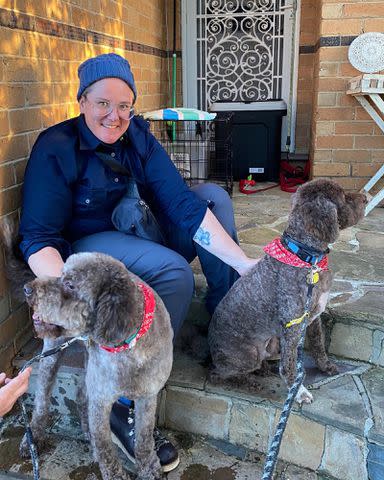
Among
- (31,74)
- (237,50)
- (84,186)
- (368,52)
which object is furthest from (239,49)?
(84,186)

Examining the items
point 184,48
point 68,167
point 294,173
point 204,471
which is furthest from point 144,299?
point 184,48

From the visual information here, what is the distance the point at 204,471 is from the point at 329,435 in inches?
23.8

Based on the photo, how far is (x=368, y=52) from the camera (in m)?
4.59

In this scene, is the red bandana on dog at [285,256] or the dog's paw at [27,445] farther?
the dog's paw at [27,445]

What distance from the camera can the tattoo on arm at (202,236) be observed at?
250 centimetres

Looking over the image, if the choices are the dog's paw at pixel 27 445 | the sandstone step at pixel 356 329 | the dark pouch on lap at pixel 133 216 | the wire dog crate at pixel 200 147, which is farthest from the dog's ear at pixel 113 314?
the wire dog crate at pixel 200 147

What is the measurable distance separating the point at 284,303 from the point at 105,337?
3.09 ft

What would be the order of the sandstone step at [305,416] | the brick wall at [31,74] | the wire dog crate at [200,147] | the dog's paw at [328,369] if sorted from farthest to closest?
the wire dog crate at [200,147]
the dog's paw at [328,369]
the brick wall at [31,74]
the sandstone step at [305,416]

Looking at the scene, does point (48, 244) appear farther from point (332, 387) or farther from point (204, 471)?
point (332, 387)

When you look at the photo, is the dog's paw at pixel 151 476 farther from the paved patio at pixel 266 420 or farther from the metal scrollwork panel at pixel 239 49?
the metal scrollwork panel at pixel 239 49

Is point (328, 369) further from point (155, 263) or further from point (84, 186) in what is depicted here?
point (84, 186)

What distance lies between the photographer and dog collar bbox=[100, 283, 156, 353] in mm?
1774

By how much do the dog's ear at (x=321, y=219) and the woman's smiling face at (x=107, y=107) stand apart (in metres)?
0.95

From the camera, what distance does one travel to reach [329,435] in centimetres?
225
